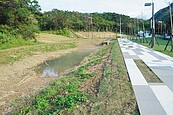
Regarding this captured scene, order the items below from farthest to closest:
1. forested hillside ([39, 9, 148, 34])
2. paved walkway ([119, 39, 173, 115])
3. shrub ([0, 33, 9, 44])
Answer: forested hillside ([39, 9, 148, 34]) → shrub ([0, 33, 9, 44]) → paved walkway ([119, 39, 173, 115])

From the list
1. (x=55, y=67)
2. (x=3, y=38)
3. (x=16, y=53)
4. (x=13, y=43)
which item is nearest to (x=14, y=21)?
(x=13, y=43)

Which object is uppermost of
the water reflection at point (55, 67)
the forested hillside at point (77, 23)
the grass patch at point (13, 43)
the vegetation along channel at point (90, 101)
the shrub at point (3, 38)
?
the forested hillside at point (77, 23)

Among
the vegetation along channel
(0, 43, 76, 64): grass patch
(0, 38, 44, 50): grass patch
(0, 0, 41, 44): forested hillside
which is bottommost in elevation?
the vegetation along channel

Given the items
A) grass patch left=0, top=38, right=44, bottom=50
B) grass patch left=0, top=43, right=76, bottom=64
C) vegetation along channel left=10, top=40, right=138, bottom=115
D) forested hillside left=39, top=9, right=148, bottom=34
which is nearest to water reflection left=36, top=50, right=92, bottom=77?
grass patch left=0, top=43, right=76, bottom=64

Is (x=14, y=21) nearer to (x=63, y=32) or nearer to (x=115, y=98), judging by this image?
(x=115, y=98)

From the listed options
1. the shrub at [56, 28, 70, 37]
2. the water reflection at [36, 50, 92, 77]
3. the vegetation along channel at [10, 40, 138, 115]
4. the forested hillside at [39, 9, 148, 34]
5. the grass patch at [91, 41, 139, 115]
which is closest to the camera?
the grass patch at [91, 41, 139, 115]

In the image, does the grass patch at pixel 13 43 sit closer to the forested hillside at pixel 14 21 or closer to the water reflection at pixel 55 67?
the forested hillside at pixel 14 21

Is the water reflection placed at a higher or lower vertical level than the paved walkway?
lower

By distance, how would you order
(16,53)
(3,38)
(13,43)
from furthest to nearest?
(13,43) < (3,38) < (16,53)

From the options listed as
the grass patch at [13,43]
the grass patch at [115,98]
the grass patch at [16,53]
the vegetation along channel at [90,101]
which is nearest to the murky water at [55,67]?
the grass patch at [16,53]

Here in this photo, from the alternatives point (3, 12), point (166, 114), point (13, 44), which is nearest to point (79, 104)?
point (166, 114)

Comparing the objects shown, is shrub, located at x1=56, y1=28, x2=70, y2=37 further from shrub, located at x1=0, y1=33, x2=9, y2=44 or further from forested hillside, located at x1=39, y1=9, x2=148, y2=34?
shrub, located at x1=0, y1=33, x2=9, y2=44

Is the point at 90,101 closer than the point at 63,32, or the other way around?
the point at 90,101

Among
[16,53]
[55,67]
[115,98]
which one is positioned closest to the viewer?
[115,98]
